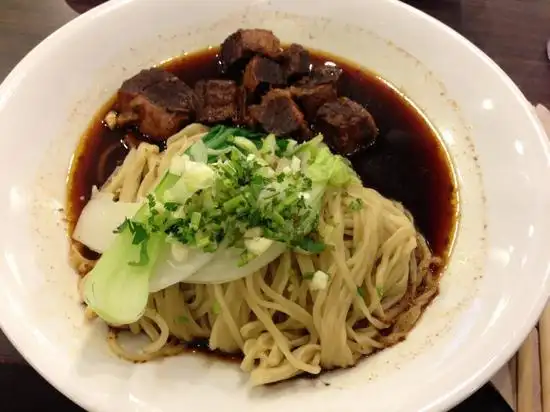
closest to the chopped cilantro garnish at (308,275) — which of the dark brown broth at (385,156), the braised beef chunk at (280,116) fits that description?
the dark brown broth at (385,156)

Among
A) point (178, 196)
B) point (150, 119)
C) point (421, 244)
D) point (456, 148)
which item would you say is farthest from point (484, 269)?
point (150, 119)

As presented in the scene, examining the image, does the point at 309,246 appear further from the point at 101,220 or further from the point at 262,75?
the point at 262,75

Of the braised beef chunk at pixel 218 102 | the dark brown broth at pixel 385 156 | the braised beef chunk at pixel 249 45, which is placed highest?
the braised beef chunk at pixel 249 45

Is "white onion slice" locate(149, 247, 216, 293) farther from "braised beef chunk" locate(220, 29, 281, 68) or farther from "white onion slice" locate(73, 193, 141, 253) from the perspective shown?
"braised beef chunk" locate(220, 29, 281, 68)

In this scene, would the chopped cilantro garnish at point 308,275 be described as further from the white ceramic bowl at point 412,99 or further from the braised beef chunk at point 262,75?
the braised beef chunk at point 262,75

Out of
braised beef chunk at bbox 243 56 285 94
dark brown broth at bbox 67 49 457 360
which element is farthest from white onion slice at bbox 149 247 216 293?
braised beef chunk at bbox 243 56 285 94

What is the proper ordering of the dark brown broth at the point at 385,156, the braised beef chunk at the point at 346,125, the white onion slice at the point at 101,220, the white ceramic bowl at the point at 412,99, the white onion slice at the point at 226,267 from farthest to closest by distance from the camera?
the braised beef chunk at the point at 346,125 → the dark brown broth at the point at 385,156 → the white onion slice at the point at 101,220 → the white onion slice at the point at 226,267 → the white ceramic bowl at the point at 412,99
